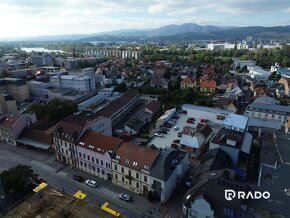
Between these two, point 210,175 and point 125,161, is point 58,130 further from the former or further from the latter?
point 210,175

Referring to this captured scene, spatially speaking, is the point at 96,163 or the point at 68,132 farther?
the point at 68,132

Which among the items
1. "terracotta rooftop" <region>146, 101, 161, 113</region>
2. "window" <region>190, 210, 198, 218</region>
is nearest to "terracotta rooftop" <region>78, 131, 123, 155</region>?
"window" <region>190, 210, 198, 218</region>

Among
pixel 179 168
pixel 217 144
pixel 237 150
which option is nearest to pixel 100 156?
pixel 179 168

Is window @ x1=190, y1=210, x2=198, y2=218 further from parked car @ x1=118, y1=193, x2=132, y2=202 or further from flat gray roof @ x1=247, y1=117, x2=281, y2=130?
flat gray roof @ x1=247, y1=117, x2=281, y2=130

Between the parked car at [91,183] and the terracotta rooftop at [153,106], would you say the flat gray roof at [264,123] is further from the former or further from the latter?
the parked car at [91,183]

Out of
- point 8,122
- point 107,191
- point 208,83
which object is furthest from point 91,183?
point 208,83

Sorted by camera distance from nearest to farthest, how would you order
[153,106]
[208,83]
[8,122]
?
[8,122]
[153,106]
[208,83]

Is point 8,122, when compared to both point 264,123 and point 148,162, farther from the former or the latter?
point 264,123
